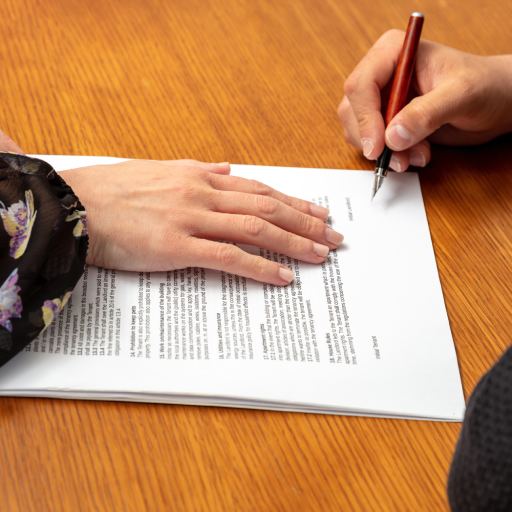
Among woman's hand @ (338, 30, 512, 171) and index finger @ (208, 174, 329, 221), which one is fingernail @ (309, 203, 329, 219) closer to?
index finger @ (208, 174, 329, 221)

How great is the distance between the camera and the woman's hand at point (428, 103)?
933mm

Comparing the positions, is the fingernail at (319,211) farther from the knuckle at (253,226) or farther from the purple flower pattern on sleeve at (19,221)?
the purple flower pattern on sleeve at (19,221)

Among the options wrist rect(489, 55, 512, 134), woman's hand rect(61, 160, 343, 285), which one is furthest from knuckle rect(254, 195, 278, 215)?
wrist rect(489, 55, 512, 134)

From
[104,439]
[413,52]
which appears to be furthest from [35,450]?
[413,52]

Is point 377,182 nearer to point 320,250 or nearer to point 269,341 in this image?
point 320,250

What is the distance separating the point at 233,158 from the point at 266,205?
0.37ft

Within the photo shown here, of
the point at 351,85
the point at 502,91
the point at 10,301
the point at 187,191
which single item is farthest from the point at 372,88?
the point at 10,301

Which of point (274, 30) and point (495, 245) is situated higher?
point (274, 30)

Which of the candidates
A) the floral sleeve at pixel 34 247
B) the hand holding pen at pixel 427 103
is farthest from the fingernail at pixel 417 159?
the floral sleeve at pixel 34 247

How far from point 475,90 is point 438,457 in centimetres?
48

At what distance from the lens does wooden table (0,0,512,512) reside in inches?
25.4

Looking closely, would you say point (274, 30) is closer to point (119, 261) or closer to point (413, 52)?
point (413, 52)

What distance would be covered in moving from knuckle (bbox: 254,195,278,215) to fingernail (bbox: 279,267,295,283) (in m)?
0.08

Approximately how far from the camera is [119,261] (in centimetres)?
79
